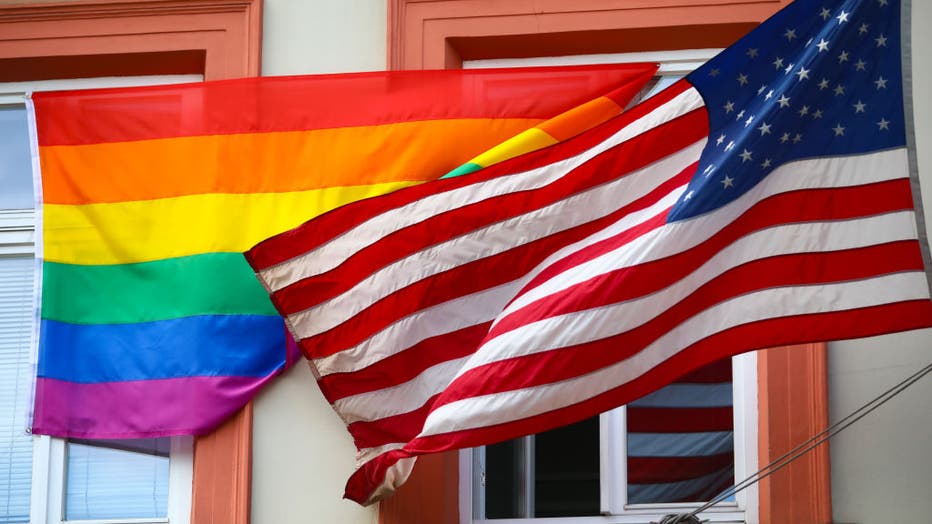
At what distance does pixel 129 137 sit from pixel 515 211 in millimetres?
1332

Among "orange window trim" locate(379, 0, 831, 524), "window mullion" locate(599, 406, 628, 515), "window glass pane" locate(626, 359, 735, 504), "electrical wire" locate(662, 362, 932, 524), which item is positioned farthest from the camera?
"window glass pane" locate(626, 359, 735, 504)

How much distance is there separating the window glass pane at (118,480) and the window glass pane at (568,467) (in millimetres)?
2288

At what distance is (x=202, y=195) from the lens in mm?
5602

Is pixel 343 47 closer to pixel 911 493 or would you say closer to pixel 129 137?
pixel 129 137

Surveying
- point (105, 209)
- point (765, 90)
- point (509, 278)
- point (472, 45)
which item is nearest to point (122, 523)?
point (105, 209)

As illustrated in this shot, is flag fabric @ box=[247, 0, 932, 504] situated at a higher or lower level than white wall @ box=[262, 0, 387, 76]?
lower

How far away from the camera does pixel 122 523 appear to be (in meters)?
5.48

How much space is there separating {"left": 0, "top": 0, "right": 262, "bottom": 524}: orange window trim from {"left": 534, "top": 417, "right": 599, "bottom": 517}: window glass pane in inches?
99.6

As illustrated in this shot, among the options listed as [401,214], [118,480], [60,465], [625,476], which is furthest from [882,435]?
[60,465]

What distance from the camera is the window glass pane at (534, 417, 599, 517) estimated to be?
26.2 ft

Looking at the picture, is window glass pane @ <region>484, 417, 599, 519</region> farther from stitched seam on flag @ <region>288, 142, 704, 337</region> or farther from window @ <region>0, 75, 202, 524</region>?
window @ <region>0, 75, 202, 524</region>

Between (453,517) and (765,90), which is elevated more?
(765,90)

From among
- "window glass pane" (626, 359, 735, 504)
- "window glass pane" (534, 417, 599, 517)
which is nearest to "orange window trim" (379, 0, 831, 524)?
"window glass pane" (626, 359, 735, 504)

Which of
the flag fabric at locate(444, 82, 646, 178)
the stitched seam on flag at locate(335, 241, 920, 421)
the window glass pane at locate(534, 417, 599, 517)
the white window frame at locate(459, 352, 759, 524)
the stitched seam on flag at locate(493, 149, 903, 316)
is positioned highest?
the flag fabric at locate(444, 82, 646, 178)
